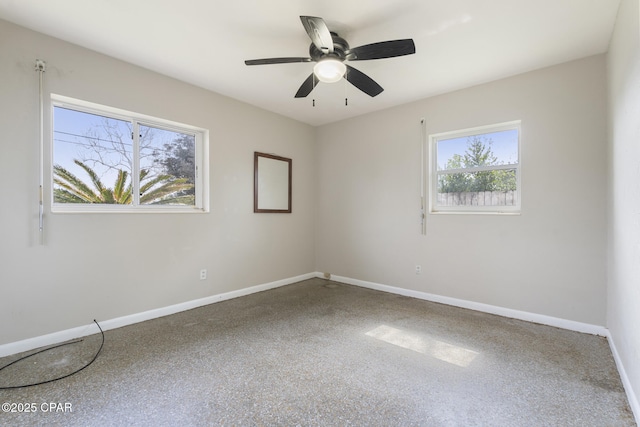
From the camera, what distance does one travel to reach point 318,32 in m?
1.83

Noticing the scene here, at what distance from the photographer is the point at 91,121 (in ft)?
8.80

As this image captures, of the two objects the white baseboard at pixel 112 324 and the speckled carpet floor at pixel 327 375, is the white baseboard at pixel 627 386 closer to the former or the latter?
the speckled carpet floor at pixel 327 375

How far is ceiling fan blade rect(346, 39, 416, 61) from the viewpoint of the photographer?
1.91 meters

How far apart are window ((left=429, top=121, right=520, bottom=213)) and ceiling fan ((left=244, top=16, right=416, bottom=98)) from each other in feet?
4.97

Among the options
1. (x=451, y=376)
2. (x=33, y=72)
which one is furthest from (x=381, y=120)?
(x=33, y=72)

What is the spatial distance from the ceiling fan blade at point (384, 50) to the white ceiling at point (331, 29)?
283 mm

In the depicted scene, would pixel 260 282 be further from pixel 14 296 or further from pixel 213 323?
pixel 14 296

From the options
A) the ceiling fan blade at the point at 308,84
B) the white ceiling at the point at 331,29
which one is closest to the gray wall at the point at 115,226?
the white ceiling at the point at 331,29

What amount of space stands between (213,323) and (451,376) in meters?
2.13

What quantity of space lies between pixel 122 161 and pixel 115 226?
0.66 metres

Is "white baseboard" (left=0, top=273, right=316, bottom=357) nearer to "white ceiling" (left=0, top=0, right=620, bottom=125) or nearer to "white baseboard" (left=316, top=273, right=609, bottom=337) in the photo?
"white baseboard" (left=316, top=273, right=609, bottom=337)

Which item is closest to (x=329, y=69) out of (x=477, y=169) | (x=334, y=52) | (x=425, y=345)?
(x=334, y=52)

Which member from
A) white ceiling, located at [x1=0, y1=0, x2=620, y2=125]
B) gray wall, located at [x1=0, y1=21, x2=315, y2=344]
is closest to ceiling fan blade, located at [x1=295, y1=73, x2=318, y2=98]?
white ceiling, located at [x1=0, y1=0, x2=620, y2=125]

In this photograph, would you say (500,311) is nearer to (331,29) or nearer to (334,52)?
(334,52)
